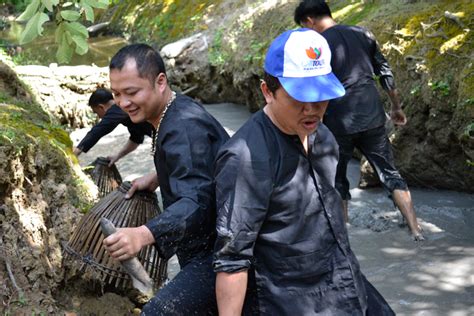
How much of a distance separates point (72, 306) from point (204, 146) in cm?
173

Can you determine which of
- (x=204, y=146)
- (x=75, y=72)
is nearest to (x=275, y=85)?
(x=204, y=146)

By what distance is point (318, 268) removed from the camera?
263 centimetres

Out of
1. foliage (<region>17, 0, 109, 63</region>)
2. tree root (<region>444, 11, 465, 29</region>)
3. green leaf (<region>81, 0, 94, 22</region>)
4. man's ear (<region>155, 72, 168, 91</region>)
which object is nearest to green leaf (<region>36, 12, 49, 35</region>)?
foliage (<region>17, 0, 109, 63</region>)

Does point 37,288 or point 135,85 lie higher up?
point 135,85

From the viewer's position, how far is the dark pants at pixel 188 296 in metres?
2.87

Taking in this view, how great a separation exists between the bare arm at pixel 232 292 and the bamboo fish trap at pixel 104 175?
3844 millimetres

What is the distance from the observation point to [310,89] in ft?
8.21

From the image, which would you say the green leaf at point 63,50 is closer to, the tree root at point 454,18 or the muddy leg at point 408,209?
the muddy leg at point 408,209

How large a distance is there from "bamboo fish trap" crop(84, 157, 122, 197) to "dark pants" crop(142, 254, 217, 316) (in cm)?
339

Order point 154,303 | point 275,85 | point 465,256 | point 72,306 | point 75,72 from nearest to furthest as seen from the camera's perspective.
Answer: point 275,85
point 154,303
point 72,306
point 465,256
point 75,72

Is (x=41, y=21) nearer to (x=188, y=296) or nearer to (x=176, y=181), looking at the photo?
(x=176, y=181)

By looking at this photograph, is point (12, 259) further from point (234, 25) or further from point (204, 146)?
point (234, 25)

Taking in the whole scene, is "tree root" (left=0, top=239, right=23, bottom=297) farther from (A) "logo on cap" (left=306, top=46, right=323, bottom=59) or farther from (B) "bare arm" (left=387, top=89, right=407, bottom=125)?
(B) "bare arm" (left=387, top=89, right=407, bottom=125)

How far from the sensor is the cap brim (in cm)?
249
